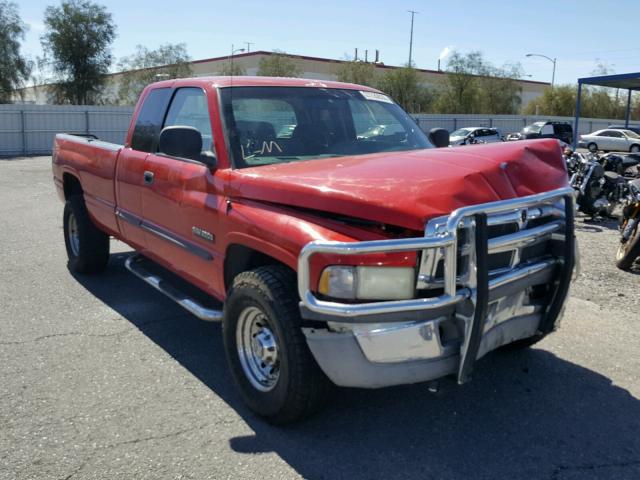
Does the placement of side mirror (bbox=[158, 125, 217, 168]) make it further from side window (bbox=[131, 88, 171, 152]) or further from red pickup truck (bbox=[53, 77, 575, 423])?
side window (bbox=[131, 88, 171, 152])

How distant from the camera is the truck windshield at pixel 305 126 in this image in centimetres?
424

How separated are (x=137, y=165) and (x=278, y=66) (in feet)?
135

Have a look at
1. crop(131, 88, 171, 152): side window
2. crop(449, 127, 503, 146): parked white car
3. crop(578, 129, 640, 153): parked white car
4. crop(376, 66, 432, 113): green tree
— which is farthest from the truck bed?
crop(376, 66, 432, 113): green tree

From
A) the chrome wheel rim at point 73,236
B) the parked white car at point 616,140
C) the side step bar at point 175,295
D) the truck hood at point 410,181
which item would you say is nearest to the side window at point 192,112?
the truck hood at point 410,181

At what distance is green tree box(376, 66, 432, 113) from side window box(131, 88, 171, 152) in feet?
146

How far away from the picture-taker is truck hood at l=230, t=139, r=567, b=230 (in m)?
3.04

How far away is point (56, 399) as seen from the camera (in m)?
3.91

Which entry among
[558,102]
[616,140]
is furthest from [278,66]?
[558,102]

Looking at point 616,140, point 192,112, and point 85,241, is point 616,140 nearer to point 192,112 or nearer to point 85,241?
point 85,241

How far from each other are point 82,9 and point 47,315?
4049cm

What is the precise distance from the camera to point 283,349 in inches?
128

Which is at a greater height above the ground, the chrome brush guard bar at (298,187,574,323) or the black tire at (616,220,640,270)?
the chrome brush guard bar at (298,187,574,323)

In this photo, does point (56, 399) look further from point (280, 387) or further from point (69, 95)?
point (69, 95)

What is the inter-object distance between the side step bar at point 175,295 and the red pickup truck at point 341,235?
25mm
